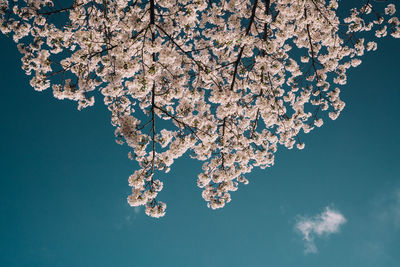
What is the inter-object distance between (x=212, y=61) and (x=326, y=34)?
3.18 meters

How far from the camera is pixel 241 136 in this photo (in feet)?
22.2

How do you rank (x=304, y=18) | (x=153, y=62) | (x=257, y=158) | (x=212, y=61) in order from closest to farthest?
(x=153, y=62) < (x=304, y=18) < (x=212, y=61) < (x=257, y=158)

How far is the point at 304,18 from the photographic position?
5992 millimetres

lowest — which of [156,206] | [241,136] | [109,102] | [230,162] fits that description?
[156,206]

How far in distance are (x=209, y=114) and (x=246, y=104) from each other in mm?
1030

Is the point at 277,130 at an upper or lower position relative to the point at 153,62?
upper

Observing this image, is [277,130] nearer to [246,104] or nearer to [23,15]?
[246,104]

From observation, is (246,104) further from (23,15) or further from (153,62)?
(23,15)

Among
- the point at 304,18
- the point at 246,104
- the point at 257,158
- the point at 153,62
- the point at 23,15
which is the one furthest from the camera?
the point at 257,158

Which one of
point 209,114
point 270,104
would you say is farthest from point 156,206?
point 270,104

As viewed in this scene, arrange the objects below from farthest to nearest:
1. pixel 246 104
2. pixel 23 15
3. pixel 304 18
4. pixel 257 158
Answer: pixel 257 158 < pixel 246 104 < pixel 304 18 < pixel 23 15

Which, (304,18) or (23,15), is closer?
(23,15)

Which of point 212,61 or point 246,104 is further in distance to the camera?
point 212,61

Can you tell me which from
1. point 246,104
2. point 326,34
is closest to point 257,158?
point 246,104
